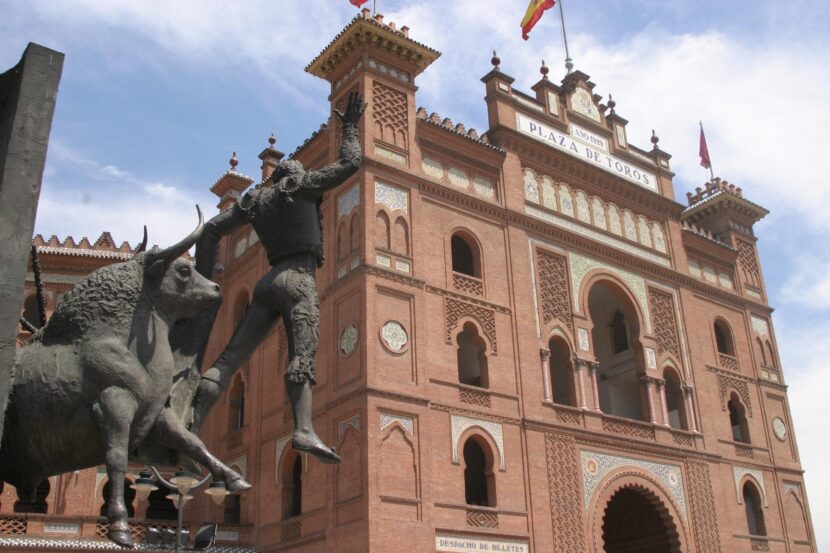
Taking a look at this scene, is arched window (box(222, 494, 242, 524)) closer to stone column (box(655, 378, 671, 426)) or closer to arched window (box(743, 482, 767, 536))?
stone column (box(655, 378, 671, 426))

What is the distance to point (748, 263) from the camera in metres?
24.5

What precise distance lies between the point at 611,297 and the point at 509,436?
6492mm

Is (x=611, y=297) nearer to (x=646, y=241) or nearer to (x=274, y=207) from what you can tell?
(x=646, y=241)

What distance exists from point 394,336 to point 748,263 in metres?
13.0

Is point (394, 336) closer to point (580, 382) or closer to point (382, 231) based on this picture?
point (382, 231)

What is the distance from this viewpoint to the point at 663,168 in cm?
2270

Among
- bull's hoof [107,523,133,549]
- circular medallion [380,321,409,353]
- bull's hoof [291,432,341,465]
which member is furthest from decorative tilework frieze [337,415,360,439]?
bull's hoof [107,523,133,549]

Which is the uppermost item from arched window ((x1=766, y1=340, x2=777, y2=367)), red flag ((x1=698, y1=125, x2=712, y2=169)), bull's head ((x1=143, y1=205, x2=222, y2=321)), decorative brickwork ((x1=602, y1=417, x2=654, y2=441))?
red flag ((x1=698, y1=125, x2=712, y2=169))

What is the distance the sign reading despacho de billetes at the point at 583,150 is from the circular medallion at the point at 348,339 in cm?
659

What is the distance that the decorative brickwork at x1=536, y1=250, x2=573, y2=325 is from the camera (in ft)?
60.5

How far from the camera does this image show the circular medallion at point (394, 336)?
15633mm

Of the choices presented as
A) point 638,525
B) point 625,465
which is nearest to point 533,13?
point 625,465

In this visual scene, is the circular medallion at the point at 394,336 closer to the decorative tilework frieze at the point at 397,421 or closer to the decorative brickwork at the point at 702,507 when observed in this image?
the decorative tilework frieze at the point at 397,421

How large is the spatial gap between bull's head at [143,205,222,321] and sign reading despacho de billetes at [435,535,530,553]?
40.1ft
